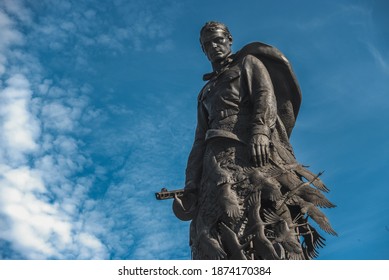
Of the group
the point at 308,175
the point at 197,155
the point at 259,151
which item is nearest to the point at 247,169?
the point at 259,151

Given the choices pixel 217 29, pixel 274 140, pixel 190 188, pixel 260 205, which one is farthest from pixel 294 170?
pixel 217 29

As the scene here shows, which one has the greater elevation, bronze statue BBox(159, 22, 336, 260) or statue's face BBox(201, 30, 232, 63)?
statue's face BBox(201, 30, 232, 63)

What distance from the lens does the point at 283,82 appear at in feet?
31.0

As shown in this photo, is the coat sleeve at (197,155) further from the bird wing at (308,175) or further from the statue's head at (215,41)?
the bird wing at (308,175)

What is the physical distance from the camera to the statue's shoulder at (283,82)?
941 cm

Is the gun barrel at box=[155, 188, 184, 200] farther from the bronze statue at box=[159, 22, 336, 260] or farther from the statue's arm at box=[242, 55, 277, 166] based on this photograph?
the statue's arm at box=[242, 55, 277, 166]

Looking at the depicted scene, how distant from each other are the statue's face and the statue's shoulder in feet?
1.35

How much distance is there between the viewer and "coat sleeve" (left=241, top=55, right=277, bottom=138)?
27.7 ft

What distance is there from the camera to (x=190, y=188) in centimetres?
877

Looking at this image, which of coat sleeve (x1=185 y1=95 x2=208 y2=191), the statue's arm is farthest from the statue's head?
coat sleeve (x1=185 y1=95 x2=208 y2=191)

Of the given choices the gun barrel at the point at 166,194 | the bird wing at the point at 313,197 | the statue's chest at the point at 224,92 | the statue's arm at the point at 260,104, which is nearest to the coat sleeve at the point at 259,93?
the statue's arm at the point at 260,104

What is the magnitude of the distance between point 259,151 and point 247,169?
1.06ft

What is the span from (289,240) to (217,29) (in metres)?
4.20
